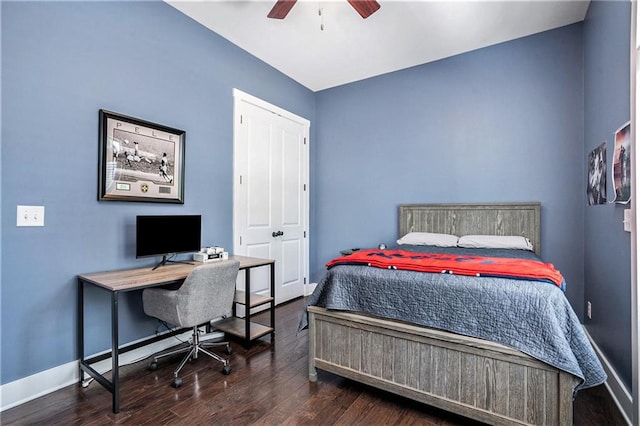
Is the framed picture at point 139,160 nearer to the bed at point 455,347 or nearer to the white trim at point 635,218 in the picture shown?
the bed at point 455,347

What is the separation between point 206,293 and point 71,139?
1415mm

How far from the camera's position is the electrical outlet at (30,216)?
197 centimetres

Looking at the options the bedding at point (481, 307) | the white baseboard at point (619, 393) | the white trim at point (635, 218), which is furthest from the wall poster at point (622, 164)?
the white baseboard at point (619, 393)

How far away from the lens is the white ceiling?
2.82m

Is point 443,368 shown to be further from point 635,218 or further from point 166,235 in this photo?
point 166,235

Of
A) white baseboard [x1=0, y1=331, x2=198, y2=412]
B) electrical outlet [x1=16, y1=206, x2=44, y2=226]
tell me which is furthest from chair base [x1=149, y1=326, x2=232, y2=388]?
electrical outlet [x1=16, y1=206, x2=44, y2=226]

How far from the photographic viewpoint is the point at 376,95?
4.30 meters

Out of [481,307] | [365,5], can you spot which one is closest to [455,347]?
[481,307]

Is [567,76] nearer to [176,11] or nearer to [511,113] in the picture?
[511,113]

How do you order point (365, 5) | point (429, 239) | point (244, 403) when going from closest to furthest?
1. point (244, 403)
2. point (365, 5)
3. point (429, 239)

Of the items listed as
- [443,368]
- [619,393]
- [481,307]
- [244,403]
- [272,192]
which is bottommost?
[244,403]

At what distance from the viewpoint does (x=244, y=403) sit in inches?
78.6

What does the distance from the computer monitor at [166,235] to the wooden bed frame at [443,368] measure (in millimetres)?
1253

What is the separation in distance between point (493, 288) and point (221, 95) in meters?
3.00
